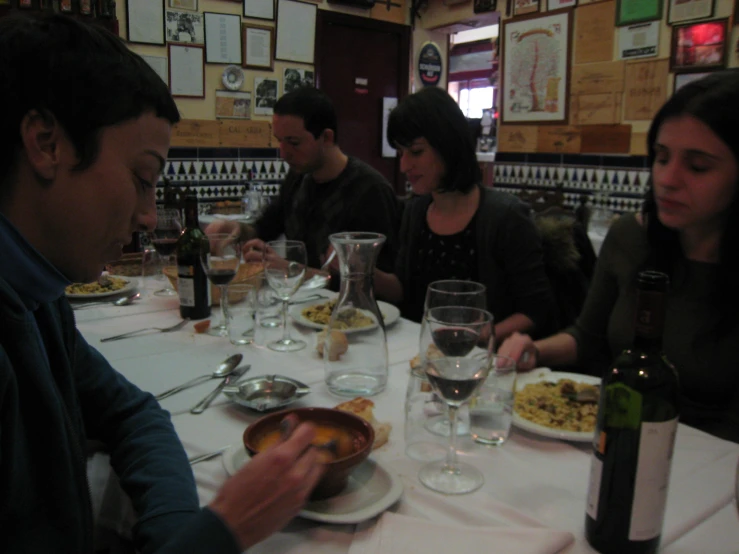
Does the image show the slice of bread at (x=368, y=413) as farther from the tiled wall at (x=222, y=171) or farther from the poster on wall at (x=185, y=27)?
the poster on wall at (x=185, y=27)

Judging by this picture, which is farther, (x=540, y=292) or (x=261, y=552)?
(x=540, y=292)

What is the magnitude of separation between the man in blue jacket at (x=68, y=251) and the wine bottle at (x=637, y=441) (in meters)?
0.34

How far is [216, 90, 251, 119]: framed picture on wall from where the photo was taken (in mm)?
4422

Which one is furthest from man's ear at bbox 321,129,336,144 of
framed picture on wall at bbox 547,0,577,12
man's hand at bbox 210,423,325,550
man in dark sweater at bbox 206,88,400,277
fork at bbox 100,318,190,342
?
framed picture on wall at bbox 547,0,577,12

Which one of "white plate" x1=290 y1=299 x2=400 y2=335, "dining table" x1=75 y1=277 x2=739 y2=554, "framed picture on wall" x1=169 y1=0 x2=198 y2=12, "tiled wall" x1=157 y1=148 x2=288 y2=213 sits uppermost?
"framed picture on wall" x1=169 y1=0 x2=198 y2=12

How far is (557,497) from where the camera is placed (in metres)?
0.84

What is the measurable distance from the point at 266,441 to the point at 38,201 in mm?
437

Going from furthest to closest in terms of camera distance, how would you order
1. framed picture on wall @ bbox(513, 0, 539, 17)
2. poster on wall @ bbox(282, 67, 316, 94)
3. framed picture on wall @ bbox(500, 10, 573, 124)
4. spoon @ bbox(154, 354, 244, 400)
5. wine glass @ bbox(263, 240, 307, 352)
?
poster on wall @ bbox(282, 67, 316, 94)
framed picture on wall @ bbox(513, 0, 539, 17)
framed picture on wall @ bbox(500, 10, 573, 124)
wine glass @ bbox(263, 240, 307, 352)
spoon @ bbox(154, 354, 244, 400)

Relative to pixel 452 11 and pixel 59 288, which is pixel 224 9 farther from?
pixel 59 288

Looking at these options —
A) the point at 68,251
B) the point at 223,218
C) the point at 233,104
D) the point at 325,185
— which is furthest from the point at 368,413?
the point at 233,104

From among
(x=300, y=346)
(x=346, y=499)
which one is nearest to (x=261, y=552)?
(x=346, y=499)

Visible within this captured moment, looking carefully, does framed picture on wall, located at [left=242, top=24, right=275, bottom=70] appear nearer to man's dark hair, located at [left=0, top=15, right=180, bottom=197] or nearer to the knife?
the knife

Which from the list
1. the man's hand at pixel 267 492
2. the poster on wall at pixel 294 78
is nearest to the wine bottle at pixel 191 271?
the man's hand at pixel 267 492

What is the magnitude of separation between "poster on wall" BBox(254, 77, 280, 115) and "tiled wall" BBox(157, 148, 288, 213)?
300 mm
